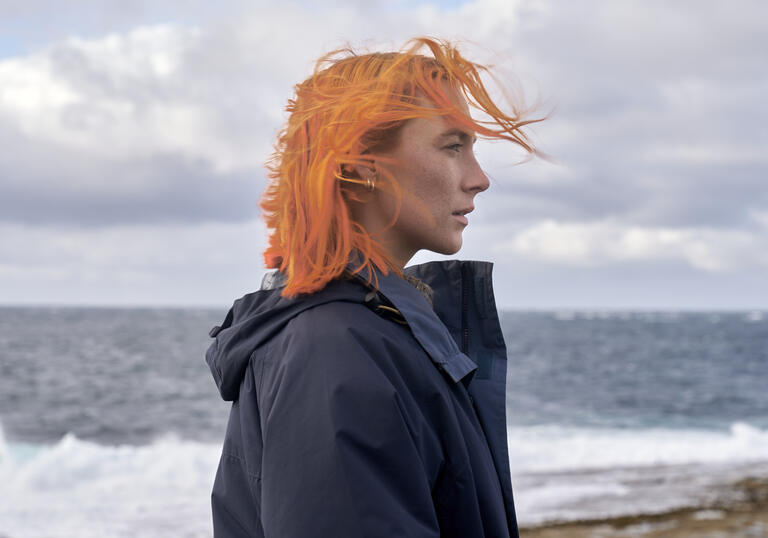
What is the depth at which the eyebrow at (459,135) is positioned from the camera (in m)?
1.50

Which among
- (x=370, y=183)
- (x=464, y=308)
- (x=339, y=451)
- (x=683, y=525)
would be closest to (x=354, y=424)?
(x=339, y=451)

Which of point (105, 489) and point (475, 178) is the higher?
point (475, 178)

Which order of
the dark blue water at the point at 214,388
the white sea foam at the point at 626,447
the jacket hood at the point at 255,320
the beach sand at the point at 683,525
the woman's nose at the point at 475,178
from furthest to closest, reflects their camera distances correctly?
the dark blue water at the point at 214,388 < the white sea foam at the point at 626,447 < the beach sand at the point at 683,525 < the woman's nose at the point at 475,178 < the jacket hood at the point at 255,320

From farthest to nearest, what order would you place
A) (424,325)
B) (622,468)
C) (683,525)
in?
(622,468) → (683,525) → (424,325)

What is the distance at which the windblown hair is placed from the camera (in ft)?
4.61

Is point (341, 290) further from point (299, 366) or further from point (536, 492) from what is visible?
point (536, 492)

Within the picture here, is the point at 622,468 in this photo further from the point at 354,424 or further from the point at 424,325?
the point at 354,424

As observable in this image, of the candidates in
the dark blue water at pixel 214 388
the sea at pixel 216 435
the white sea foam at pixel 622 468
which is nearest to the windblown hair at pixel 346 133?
the sea at pixel 216 435

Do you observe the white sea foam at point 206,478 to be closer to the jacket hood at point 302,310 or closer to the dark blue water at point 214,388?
the dark blue water at point 214,388

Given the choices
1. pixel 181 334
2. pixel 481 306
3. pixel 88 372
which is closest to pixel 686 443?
pixel 481 306

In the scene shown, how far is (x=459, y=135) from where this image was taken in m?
1.53

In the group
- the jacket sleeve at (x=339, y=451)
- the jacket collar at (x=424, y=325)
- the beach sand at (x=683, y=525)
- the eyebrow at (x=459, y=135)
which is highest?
the eyebrow at (x=459, y=135)

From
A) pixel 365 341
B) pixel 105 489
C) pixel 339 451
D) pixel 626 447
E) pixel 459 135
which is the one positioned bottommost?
pixel 105 489

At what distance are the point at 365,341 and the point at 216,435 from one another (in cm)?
1744
